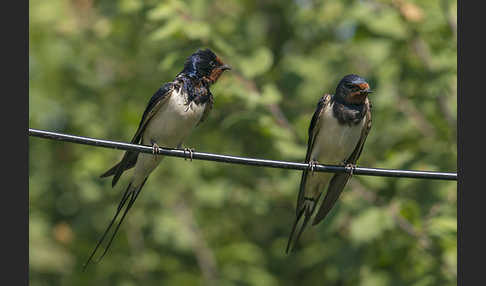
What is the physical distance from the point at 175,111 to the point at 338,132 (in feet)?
3.47

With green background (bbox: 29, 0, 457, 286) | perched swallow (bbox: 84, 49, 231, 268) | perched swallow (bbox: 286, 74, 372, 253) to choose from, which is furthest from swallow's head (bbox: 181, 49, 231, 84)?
perched swallow (bbox: 286, 74, 372, 253)

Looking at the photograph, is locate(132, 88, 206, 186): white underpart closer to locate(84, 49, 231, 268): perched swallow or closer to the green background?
locate(84, 49, 231, 268): perched swallow

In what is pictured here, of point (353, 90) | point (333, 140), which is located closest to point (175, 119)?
point (333, 140)

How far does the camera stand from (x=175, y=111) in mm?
4559

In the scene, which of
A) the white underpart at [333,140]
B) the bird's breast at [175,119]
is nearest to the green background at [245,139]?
the white underpart at [333,140]

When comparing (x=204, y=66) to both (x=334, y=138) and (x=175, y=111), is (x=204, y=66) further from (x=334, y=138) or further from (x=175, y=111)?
(x=334, y=138)

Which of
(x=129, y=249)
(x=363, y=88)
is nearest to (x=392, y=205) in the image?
(x=363, y=88)

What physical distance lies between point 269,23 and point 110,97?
1.80 m

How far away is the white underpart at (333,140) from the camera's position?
4.58 meters

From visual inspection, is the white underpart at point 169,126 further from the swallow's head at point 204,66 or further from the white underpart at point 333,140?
the white underpart at point 333,140

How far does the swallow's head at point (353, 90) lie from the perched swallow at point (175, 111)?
0.77m

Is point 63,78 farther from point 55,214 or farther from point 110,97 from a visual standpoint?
point 55,214

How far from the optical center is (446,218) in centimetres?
482

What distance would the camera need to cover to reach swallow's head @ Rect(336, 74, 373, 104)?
4512mm
